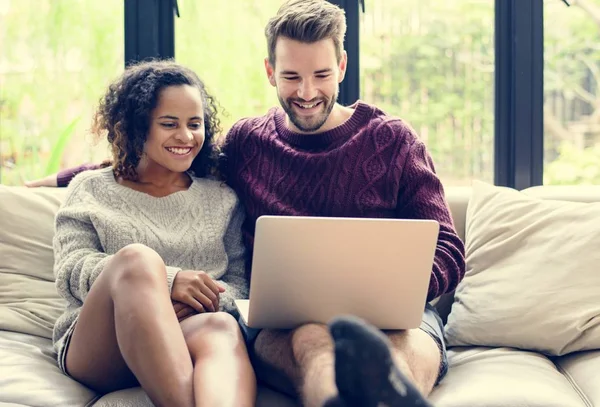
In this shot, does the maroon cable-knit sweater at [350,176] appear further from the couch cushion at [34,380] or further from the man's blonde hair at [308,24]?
the couch cushion at [34,380]

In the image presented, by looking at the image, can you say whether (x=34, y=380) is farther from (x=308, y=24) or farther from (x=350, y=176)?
(x=308, y=24)

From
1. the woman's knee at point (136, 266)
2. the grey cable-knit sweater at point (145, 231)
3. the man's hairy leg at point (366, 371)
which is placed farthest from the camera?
the grey cable-knit sweater at point (145, 231)

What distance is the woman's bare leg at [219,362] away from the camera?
4.78ft

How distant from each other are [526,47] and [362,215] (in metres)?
1.05

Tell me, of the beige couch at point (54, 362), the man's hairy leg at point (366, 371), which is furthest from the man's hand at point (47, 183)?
the man's hairy leg at point (366, 371)

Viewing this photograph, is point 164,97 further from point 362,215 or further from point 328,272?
point 328,272

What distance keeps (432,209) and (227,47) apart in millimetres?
1112

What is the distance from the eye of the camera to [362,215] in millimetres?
1964

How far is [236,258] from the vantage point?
202 cm

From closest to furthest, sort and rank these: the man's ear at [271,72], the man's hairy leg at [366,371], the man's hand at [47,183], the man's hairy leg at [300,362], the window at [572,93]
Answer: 1. the man's hairy leg at [366,371]
2. the man's hairy leg at [300,362]
3. the man's ear at [271,72]
4. the man's hand at [47,183]
5. the window at [572,93]

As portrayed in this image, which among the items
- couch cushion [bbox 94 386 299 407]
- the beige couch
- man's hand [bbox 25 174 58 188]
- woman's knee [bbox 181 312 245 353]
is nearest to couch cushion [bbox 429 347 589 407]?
the beige couch

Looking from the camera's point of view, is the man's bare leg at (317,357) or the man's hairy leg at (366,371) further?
the man's bare leg at (317,357)

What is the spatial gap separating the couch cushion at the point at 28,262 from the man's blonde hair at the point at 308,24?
746 millimetres

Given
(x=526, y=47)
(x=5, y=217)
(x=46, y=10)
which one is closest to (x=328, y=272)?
(x=5, y=217)
